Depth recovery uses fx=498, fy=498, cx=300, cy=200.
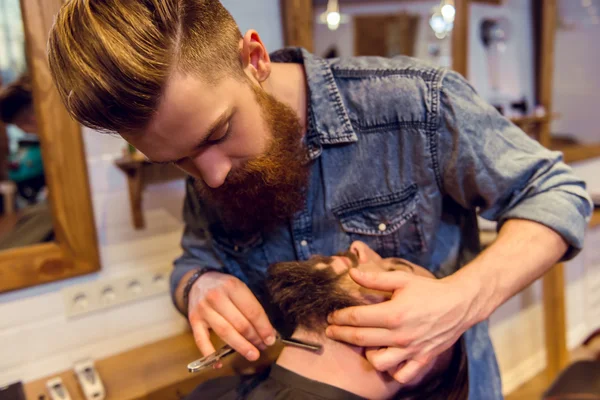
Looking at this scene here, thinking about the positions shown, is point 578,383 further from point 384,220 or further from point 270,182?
point 270,182

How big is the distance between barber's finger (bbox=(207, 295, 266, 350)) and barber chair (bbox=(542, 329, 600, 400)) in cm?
93

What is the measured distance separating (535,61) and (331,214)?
1.96 m

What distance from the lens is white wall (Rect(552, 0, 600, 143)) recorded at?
2.71 m

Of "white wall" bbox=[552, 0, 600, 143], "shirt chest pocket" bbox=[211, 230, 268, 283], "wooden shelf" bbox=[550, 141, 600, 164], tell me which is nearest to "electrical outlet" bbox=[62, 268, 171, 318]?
"shirt chest pocket" bbox=[211, 230, 268, 283]

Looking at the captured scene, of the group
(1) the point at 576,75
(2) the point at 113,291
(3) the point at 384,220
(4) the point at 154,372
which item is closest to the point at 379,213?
(3) the point at 384,220

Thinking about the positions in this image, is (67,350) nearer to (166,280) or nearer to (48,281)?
(48,281)

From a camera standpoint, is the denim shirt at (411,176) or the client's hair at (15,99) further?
the client's hair at (15,99)

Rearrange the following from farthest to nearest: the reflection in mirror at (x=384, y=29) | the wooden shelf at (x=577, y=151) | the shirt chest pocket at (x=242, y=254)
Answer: the wooden shelf at (x=577, y=151)
the reflection in mirror at (x=384, y=29)
the shirt chest pocket at (x=242, y=254)

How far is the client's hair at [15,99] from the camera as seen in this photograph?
4.53ft

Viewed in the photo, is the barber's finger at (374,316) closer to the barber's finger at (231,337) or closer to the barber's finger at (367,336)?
the barber's finger at (367,336)

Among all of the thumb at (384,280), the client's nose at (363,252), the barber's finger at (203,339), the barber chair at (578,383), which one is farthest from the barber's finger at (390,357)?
the barber chair at (578,383)

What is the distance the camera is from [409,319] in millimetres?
827

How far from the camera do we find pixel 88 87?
75 centimetres

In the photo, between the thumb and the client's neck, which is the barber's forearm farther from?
the client's neck
